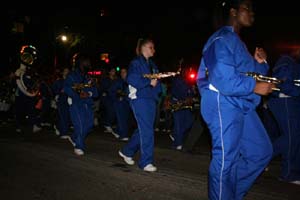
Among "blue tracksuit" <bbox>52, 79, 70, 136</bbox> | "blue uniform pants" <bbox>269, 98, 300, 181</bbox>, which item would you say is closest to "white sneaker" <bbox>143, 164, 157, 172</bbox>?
"blue uniform pants" <bbox>269, 98, 300, 181</bbox>

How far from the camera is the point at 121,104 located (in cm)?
1064

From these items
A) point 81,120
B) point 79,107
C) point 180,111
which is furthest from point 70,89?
point 180,111

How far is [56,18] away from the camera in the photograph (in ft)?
101

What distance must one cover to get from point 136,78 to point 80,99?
1.93m

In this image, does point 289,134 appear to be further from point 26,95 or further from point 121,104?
point 26,95

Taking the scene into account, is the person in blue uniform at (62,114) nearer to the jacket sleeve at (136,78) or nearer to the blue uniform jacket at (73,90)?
the blue uniform jacket at (73,90)

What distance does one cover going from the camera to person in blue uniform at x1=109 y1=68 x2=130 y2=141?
33.4 ft

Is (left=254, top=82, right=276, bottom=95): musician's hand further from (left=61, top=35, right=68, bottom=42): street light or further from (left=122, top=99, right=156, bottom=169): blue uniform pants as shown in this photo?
(left=61, top=35, right=68, bottom=42): street light

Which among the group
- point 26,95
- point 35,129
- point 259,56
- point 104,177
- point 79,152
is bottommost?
point 35,129

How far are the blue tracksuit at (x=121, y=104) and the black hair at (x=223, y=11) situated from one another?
6.33 metres

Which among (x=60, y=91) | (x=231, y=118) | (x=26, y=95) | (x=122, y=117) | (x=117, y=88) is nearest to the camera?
(x=231, y=118)

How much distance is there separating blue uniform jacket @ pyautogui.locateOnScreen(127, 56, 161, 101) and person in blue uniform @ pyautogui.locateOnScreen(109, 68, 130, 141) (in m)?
3.97

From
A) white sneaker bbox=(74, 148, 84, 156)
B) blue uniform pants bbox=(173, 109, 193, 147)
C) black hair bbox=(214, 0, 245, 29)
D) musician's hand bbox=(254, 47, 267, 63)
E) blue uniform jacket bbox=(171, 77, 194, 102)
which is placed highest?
black hair bbox=(214, 0, 245, 29)

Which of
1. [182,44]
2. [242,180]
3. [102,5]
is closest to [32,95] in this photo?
[242,180]
